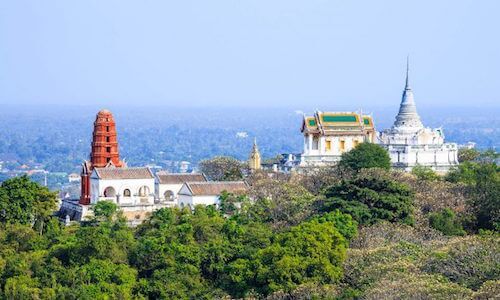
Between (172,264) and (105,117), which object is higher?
(105,117)

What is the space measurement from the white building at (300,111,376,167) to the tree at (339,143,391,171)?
22.9 feet

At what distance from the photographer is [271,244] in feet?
143

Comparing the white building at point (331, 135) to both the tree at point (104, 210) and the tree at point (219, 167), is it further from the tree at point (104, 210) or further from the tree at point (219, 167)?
the tree at point (104, 210)

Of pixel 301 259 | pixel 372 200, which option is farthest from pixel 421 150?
pixel 301 259

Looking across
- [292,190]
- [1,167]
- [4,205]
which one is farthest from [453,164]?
[1,167]

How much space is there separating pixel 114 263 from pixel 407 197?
36.8 ft

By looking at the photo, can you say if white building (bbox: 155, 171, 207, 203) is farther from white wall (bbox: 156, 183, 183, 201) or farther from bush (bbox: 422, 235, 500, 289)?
bush (bbox: 422, 235, 500, 289)

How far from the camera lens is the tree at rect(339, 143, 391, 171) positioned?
5756cm

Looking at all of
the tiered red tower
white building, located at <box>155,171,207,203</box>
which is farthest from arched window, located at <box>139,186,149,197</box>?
the tiered red tower

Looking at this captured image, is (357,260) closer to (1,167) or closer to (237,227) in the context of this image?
(237,227)

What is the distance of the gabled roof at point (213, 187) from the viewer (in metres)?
54.9

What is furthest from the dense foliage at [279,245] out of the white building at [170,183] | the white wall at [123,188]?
the white building at [170,183]

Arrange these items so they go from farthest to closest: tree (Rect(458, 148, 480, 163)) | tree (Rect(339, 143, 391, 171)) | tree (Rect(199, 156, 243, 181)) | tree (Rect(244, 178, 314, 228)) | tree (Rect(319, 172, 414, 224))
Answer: tree (Rect(458, 148, 480, 163)), tree (Rect(199, 156, 243, 181)), tree (Rect(339, 143, 391, 171)), tree (Rect(244, 178, 314, 228)), tree (Rect(319, 172, 414, 224))

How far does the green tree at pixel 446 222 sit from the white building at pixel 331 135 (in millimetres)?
19044
